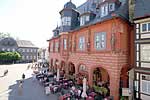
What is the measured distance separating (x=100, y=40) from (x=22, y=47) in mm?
71138

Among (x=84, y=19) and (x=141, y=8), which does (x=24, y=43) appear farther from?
(x=141, y=8)

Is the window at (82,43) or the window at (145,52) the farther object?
the window at (82,43)

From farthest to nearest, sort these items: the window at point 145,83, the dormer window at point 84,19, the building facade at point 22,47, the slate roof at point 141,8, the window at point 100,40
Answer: the building facade at point 22,47, the dormer window at point 84,19, the window at point 100,40, the slate roof at point 141,8, the window at point 145,83

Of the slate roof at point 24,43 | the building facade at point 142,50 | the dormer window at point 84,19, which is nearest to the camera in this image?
the building facade at point 142,50

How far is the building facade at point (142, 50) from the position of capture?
59.2 ft

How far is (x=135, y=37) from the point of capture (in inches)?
767

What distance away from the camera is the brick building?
65.1 feet

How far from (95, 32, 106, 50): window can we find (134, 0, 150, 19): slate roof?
4312 millimetres

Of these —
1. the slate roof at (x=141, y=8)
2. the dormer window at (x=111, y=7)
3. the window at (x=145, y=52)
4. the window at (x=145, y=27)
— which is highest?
the dormer window at (x=111, y=7)

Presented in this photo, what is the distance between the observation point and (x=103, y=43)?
71.7 feet

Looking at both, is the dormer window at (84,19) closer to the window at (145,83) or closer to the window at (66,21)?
the window at (66,21)

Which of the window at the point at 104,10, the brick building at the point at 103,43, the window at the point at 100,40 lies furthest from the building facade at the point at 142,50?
the window at the point at 104,10

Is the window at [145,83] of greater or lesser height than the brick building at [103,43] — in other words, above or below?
below

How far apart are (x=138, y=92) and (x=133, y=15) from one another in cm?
802
